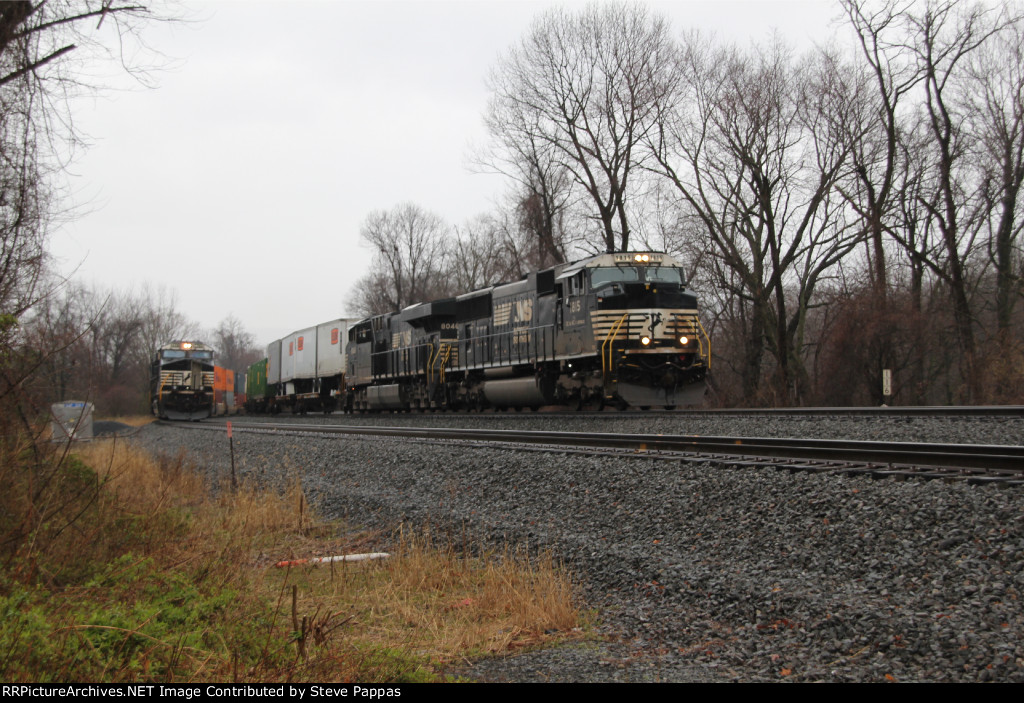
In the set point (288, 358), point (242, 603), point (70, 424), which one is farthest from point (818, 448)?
point (288, 358)

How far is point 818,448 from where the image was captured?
8.71 meters

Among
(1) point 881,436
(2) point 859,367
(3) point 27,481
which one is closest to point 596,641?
(3) point 27,481

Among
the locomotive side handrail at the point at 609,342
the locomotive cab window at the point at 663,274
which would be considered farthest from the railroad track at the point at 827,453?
the locomotive cab window at the point at 663,274

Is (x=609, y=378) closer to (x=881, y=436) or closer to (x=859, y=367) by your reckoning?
(x=881, y=436)

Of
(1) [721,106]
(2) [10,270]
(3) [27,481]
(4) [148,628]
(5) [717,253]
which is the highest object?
(1) [721,106]

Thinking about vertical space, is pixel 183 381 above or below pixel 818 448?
above

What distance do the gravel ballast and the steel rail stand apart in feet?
3.57

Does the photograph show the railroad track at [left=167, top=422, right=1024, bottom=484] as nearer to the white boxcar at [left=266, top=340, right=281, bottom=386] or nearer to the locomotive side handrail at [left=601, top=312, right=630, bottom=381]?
the locomotive side handrail at [left=601, top=312, right=630, bottom=381]

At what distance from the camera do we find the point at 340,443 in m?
15.2

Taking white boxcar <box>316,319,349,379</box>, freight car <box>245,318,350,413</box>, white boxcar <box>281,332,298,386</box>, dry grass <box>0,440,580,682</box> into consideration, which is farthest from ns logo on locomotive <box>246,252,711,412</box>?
white boxcar <box>281,332,298,386</box>

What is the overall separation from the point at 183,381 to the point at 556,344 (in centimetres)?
2351

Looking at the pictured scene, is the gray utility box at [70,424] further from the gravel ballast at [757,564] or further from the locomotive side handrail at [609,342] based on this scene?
the locomotive side handrail at [609,342]

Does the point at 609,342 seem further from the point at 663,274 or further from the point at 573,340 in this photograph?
the point at 663,274

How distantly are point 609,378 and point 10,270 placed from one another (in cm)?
1177
